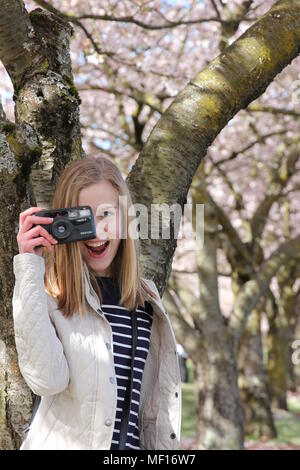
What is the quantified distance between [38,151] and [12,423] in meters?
1.02

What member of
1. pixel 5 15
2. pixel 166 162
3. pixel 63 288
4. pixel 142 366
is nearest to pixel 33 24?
pixel 5 15

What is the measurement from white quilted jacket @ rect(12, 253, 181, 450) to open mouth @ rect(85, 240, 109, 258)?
9 centimetres

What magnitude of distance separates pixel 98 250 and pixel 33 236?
1.07 feet

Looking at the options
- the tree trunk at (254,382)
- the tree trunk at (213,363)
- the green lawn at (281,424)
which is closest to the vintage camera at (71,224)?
the tree trunk at (213,363)

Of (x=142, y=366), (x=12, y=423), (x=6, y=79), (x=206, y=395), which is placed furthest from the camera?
(x=6, y=79)

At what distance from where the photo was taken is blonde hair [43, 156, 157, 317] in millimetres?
2207

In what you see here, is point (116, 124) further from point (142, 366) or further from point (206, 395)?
point (142, 366)

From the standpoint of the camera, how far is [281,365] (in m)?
14.4

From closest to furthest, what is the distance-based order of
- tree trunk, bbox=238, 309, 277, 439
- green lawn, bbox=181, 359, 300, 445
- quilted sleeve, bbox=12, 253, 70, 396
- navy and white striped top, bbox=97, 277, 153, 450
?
quilted sleeve, bbox=12, 253, 70, 396 → navy and white striped top, bbox=97, 277, 153, 450 → tree trunk, bbox=238, 309, 277, 439 → green lawn, bbox=181, 359, 300, 445

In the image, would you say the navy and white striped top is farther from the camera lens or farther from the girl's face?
the camera lens

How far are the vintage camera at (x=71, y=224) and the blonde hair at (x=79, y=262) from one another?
111 mm

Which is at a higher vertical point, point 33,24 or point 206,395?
point 33,24
